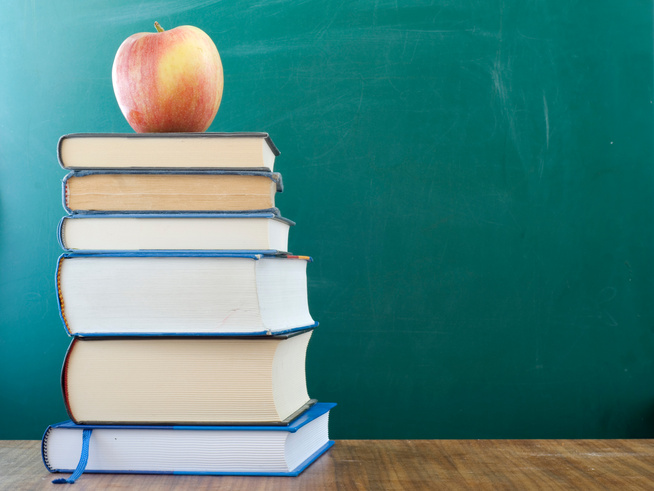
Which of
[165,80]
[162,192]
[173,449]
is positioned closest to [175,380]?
[173,449]

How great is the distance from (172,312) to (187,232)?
0.09 metres

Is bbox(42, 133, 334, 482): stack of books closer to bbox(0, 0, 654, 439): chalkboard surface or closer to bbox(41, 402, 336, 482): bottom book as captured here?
bbox(41, 402, 336, 482): bottom book

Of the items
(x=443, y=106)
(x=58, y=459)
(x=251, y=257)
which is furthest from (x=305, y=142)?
(x=58, y=459)

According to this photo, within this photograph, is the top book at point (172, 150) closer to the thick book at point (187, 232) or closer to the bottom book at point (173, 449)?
the thick book at point (187, 232)

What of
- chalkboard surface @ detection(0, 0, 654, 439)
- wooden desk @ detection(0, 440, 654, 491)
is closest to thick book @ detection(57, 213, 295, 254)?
wooden desk @ detection(0, 440, 654, 491)

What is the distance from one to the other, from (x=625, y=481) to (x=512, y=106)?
93 cm

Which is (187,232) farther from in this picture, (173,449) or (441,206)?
(441,206)

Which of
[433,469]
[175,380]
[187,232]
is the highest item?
[187,232]

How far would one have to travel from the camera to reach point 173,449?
0.71 metres

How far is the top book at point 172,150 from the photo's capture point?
0.76 meters

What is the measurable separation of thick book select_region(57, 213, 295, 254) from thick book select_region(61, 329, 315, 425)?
11cm

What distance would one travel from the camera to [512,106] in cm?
143

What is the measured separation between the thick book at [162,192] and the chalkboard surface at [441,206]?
0.66 meters

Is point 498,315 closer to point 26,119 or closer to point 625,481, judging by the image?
point 625,481
